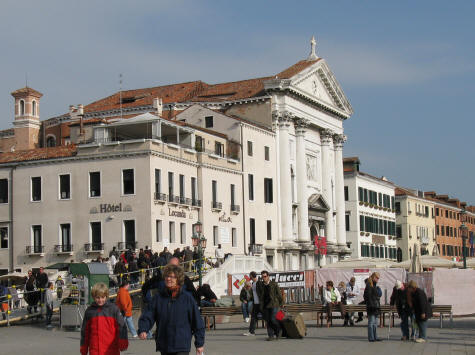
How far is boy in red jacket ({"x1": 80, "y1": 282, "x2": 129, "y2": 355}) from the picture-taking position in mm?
10734

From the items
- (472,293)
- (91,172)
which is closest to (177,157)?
(91,172)

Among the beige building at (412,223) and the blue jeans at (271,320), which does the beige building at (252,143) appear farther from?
the blue jeans at (271,320)

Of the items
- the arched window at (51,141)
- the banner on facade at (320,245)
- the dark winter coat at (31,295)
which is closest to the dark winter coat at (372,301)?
the dark winter coat at (31,295)

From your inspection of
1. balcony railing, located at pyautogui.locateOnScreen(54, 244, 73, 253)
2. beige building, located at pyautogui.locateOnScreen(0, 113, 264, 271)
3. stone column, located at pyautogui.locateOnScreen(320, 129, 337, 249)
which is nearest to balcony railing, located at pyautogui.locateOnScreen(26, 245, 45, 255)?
beige building, located at pyautogui.locateOnScreen(0, 113, 264, 271)

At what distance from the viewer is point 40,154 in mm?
49719

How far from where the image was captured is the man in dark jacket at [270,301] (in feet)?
68.5

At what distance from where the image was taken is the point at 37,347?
67.9ft

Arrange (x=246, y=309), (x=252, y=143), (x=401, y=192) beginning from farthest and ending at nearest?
(x=401, y=192)
(x=252, y=143)
(x=246, y=309)

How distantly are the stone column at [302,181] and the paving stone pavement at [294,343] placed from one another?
38.7 metres

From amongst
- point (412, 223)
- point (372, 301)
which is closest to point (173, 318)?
point (372, 301)

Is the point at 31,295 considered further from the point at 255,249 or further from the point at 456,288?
the point at 255,249

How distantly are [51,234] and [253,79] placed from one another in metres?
25.4

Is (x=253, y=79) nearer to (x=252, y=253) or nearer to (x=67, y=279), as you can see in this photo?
(x=252, y=253)

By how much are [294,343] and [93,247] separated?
2834 centimetres
